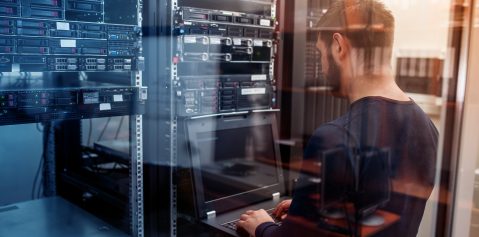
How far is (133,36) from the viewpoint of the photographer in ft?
4.79

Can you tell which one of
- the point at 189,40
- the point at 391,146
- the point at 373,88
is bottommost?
the point at 391,146

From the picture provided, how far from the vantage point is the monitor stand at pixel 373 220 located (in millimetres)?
1066

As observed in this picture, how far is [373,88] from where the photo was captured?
3.62 ft

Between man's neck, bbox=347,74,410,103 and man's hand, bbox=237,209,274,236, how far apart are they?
48 cm

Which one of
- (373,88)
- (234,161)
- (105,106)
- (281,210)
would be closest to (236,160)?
(234,161)

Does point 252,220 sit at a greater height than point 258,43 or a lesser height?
lesser

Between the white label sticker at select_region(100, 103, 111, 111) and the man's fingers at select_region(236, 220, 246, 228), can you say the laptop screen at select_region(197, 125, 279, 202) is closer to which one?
the man's fingers at select_region(236, 220, 246, 228)

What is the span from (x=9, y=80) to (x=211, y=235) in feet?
2.64

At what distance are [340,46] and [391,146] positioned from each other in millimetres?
270

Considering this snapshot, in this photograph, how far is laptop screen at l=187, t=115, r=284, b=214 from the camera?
62.1 inches

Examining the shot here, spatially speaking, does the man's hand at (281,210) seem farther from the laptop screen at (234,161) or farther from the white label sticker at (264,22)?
the white label sticker at (264,22)

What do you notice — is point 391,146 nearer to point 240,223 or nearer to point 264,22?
point 240,223

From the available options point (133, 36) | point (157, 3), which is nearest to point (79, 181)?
point (133, 36)

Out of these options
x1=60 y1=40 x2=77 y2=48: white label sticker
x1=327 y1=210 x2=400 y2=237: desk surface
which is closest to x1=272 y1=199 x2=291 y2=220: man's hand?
x1=327 y1=210 x2=400 y2=237: desk surface
